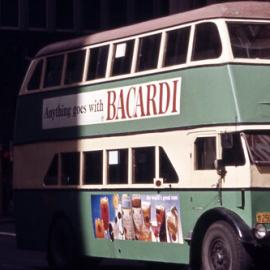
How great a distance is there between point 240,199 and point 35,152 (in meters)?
7.31

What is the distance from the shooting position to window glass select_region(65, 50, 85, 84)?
74.5 ft

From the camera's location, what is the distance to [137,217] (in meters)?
20.6

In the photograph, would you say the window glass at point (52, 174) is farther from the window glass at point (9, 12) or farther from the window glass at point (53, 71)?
the window glass at point (9, 12)

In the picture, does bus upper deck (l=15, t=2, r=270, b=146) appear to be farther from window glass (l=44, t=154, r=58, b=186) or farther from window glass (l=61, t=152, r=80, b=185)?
window glass (l=44, t=154, r=58, b=186)

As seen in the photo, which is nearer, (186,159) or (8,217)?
(186,159)

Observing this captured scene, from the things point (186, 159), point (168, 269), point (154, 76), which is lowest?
point (168, 269)

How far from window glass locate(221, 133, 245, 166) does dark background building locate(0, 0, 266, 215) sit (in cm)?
3688

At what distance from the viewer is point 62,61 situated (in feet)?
77.3

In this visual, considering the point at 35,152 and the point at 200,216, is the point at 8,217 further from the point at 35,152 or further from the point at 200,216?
the point at 200,216

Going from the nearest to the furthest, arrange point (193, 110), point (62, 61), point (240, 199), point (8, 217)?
point (240, 199) < point (193, 110) < point (62, 61) < point (8, 217)

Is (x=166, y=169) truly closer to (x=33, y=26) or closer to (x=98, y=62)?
(x=98, y=62)

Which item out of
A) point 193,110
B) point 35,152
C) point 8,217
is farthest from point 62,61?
point 8,217

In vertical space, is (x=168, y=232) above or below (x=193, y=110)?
below

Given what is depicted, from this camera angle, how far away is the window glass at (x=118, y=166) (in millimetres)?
20938
